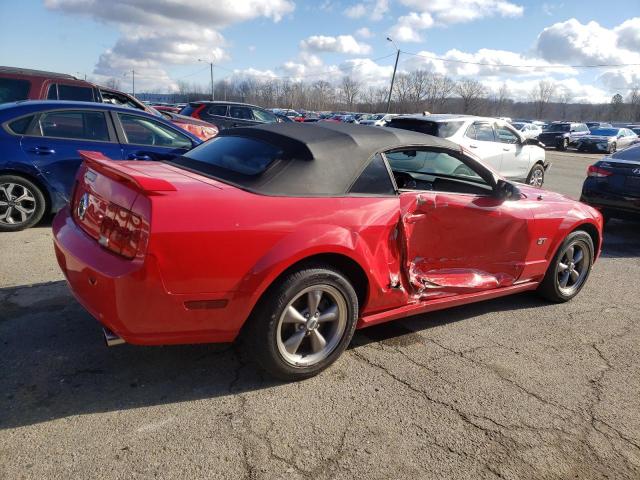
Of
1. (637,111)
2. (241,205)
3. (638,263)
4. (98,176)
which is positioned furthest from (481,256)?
(637,111)

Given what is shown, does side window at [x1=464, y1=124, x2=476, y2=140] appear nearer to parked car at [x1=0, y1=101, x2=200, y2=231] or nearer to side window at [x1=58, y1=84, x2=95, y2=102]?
parked car at [x1=0, y1=101, x2=200, y2=231]

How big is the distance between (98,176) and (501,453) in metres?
2.75

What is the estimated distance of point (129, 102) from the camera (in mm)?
10508

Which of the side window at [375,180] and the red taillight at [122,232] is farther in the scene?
the side window at [375,180]

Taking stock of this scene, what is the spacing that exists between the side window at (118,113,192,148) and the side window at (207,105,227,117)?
8.45 meters

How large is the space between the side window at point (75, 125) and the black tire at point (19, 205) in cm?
64

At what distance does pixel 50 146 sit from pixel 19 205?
763mm

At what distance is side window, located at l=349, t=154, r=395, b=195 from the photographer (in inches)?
128

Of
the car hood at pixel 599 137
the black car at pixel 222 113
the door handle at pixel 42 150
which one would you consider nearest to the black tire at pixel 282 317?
the door handle at pixel 42 150

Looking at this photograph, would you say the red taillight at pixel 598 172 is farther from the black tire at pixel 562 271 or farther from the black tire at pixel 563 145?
the black tire at pixel 563 145

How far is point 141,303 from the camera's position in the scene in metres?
2.49

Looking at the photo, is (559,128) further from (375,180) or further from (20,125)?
(375,180)

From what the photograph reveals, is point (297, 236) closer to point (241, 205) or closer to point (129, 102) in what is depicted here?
point (241, 205)

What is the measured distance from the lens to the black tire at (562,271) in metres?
4.54
